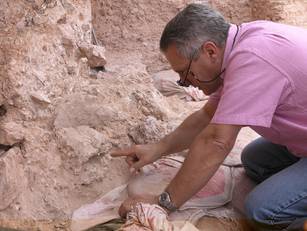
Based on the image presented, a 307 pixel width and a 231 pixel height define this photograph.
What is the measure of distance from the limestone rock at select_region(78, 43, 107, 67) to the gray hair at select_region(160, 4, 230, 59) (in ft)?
Answer: 3.59

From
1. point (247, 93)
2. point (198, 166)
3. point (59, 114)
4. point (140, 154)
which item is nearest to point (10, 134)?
point (59, 114)

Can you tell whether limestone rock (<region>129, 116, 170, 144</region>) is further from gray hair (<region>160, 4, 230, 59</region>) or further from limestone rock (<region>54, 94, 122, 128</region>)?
gray hair (<region>160, 4, 230, 59</region>)

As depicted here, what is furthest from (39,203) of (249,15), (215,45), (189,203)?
(249,15)

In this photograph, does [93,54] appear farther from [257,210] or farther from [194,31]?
[257,210]

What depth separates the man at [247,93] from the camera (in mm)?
1879

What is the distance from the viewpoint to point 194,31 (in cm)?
200

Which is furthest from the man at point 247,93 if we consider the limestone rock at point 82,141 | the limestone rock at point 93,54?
the limestone rock at point 93,54

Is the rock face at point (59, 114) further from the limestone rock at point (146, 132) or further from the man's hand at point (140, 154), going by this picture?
the man's hand at point (140, 154)

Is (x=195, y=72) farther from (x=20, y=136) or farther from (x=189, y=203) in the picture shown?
(x=20, y=136)

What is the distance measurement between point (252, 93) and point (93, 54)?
148 cm

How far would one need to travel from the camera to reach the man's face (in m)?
2.02

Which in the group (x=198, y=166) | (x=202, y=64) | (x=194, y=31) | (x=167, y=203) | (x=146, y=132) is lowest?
(x=146, y=132)

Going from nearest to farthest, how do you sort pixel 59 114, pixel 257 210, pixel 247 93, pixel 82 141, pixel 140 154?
pixel 247 93 < pixel 257 210 < pixel 140 154 < pixel 82 141 < pixel 59 114

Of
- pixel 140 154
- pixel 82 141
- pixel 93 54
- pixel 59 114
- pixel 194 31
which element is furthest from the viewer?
pixel 93 54
